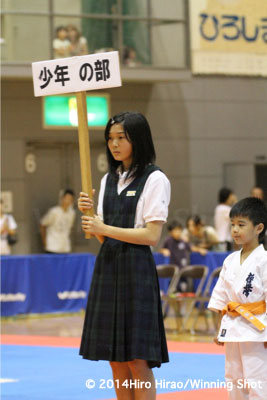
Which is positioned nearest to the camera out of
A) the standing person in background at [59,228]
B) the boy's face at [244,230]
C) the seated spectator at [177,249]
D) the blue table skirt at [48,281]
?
Result: the boy's face at [244,230]

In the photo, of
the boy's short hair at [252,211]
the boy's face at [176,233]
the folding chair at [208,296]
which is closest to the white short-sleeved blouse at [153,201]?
the boy's short hair at [252,211]

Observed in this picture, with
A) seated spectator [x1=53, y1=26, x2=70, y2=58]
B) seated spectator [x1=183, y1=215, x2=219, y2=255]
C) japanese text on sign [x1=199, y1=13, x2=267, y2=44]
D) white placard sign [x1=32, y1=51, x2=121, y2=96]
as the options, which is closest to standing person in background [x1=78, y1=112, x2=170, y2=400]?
white placard sign [x1=32, y1=51, x2=121, y2=96]

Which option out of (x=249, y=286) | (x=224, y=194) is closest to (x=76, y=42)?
(x=224, y=194)

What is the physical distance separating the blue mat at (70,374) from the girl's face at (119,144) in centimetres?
302

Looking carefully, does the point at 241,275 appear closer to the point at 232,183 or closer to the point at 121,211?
the point at 121,211

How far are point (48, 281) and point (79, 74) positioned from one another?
381 inches

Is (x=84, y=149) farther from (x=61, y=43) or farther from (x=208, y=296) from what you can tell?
(x=61, y=43)

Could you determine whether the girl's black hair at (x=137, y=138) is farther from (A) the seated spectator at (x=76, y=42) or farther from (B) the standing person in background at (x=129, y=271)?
(A) the seated spectator at (x=76, y=42)

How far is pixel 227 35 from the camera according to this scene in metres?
20.0

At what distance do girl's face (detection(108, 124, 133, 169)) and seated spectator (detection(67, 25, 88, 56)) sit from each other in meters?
12.9

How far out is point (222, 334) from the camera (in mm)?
5398

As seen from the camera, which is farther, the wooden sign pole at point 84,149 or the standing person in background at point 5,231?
the standing person in background at point 5,231

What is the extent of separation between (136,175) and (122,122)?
322mm

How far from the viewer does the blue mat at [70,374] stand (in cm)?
776
